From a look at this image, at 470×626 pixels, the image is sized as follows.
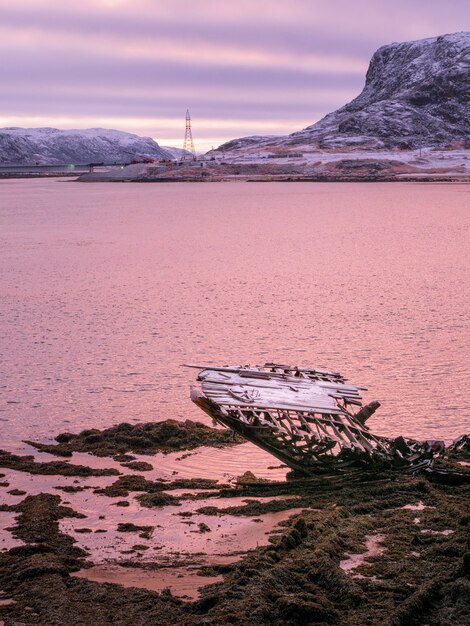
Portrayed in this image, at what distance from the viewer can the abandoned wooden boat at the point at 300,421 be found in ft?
46.7

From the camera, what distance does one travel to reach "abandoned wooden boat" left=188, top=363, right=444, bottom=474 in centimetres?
1423

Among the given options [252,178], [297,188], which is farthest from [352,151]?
[297,188]

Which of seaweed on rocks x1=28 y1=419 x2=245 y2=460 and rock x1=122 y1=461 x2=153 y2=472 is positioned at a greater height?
seaweed on rocks x1=28 y1=419 x2=245 y2=460

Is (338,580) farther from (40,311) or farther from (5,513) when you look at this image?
(40,311)

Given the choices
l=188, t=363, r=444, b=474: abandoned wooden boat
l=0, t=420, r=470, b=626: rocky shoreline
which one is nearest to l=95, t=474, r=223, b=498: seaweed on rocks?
l=0, t=420, r=470, b=626: rocky shoreline

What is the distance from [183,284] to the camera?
39.5 m

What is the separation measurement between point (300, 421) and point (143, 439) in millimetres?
→ 3340

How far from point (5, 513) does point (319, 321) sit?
17.3 metres

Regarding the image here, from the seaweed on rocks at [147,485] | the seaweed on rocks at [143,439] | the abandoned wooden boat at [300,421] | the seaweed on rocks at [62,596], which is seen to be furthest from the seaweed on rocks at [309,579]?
the seaweed on rocks at [143,439]

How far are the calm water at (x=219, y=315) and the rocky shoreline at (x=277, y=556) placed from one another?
3.92m

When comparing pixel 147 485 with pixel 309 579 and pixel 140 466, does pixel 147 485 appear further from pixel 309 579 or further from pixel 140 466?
pixel 309 579

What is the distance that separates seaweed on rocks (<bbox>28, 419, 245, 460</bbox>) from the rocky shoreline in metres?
1.00

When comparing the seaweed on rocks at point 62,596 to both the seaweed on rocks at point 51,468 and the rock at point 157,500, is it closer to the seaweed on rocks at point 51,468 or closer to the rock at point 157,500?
the rock at point 157,500

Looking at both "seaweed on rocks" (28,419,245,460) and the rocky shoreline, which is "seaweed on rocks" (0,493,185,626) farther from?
"seaweed on rocks" (28,419,245,460)
